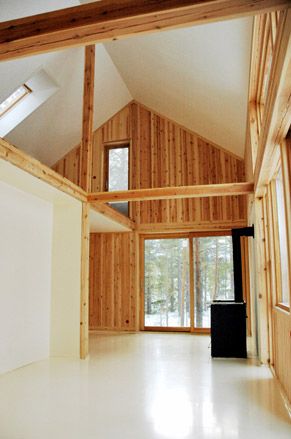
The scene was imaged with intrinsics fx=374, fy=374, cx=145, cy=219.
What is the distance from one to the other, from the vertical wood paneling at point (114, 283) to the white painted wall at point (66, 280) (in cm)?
268

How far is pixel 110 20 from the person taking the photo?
6.20ft

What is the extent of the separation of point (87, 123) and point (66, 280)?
7.72ft

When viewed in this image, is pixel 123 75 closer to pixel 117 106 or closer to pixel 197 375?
pixel 117 106

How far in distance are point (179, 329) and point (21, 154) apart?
17.0 ft

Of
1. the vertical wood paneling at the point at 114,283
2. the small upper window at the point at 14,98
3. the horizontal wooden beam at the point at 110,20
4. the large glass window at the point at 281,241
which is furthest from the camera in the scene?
the vertical wood paneling at the point at 114,283

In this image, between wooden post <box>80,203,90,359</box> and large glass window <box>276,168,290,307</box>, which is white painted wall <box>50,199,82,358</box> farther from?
large glass window <box>276,168,290,307</box>

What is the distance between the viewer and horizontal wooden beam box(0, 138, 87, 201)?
3.56 meters

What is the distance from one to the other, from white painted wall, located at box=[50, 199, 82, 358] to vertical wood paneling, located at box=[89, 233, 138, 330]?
2.68 metres

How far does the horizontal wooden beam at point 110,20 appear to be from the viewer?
71.0 inches

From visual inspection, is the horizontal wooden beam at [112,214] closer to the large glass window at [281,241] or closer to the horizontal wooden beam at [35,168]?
the horizontal wooden beam at [35,168]

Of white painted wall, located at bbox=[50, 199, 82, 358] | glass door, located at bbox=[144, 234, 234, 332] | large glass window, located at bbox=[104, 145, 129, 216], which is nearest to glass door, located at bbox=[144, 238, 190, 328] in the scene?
glass door, located at bbox=[144, 234, 234, 332]

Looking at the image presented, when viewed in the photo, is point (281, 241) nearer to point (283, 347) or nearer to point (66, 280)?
point (283, 347)

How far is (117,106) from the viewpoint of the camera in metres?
8.10

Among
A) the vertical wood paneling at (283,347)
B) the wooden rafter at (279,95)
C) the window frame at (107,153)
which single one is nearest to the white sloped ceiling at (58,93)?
the window frame at (107,153)
